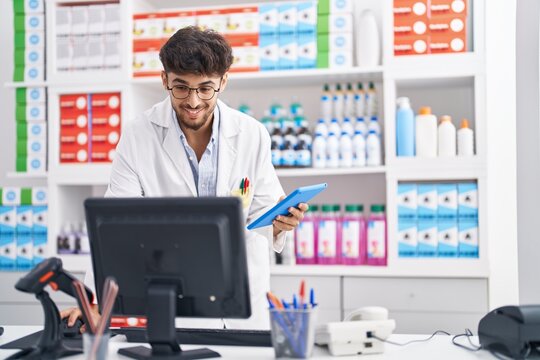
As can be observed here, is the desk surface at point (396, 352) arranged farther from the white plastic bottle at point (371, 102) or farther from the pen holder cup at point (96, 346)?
the white plastic bottle at point (371, 102)

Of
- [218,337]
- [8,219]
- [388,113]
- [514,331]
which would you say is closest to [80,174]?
[8,219]

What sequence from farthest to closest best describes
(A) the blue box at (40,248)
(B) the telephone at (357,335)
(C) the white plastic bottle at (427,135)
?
(A) the blue box at (40,248), (C) the white plastic bottle at (427,135), (B) the telephone at (357,335)

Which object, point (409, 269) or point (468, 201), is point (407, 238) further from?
point (468, 201)

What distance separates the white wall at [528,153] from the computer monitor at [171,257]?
1128 mm

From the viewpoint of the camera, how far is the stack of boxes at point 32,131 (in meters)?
3.39

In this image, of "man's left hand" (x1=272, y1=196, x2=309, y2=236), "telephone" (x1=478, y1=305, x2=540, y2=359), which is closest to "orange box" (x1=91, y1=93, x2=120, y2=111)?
"man's left hand" (x1=272, y1=196, x2=309, y2=236)

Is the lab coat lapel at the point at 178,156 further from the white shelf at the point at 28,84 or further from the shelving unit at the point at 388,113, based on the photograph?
the white shelf at the point at 28,84

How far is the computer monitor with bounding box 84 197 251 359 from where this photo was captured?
1.34 metres

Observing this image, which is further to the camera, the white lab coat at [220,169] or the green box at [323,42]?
the green box at [323,42]

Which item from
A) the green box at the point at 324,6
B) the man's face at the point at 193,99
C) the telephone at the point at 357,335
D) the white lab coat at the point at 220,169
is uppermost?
the green box at the point at 324,6

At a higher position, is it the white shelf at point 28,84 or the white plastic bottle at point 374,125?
the white shelf at point 28,84

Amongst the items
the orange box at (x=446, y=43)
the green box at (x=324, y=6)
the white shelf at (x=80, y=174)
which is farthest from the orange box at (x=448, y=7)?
the white shelf at (x=80, y=174)

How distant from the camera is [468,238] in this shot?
2965mm

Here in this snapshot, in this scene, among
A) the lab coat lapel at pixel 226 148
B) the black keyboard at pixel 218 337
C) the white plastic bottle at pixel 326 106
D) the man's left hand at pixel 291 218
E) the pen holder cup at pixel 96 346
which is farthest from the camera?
the white plastic bottle at pixel 326 106
